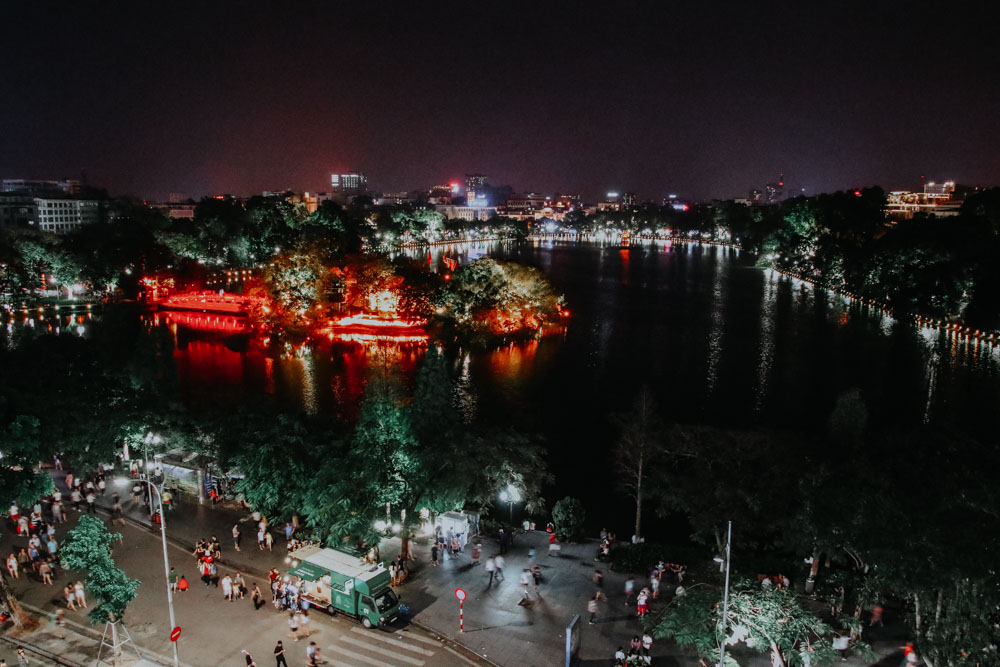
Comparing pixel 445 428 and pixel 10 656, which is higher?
pixel 445 428

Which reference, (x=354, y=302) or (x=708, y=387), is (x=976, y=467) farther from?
(x=354, y=302)

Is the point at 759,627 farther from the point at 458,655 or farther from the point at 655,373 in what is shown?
the point at 655,373

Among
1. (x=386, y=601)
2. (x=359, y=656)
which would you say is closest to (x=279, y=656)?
(x=359, y=656)

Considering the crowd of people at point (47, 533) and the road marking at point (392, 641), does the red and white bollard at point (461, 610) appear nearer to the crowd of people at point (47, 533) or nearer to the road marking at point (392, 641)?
the road marking at point (392, 641)

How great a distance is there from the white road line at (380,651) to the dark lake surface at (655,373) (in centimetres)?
1293

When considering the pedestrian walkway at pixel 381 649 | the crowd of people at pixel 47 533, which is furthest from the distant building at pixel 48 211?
the pedestrian walkway at pixel 381 649

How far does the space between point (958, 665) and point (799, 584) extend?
20.3 ft

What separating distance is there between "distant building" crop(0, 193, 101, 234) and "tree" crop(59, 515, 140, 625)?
5604 inches

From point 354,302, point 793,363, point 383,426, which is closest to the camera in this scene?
point 383,426

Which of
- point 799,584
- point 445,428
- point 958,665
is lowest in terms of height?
point 799,584

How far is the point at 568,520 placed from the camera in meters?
22.9

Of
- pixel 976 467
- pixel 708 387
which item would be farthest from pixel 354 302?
pixel 976 467

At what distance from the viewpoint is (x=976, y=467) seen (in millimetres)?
19156

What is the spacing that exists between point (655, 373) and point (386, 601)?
108ft
